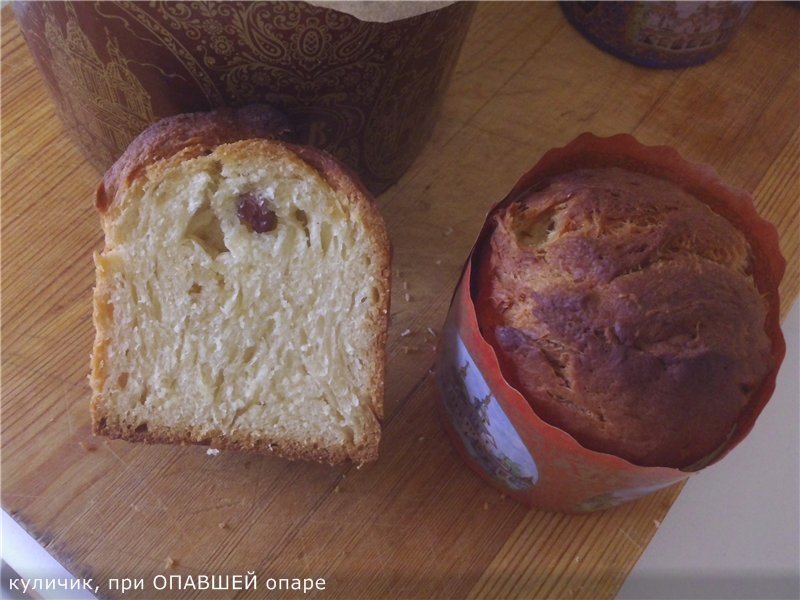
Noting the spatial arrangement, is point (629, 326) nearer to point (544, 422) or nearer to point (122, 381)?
point (544, 422)

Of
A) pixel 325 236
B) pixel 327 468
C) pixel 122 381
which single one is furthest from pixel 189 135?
pixel 327 468

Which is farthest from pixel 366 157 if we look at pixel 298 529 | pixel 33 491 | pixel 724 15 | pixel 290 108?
pixel 724 15

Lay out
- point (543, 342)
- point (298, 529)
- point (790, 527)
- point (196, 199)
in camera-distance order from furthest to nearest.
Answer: point (790, 527) → point (298, 529) → point (196, 199) → point (543, 342)

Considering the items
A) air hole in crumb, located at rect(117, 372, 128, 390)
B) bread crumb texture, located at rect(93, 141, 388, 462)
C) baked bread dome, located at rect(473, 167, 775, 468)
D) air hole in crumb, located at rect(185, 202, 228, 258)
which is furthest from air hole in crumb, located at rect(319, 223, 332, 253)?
air hole in crumb, located at rect(117, 372, 128, 390)

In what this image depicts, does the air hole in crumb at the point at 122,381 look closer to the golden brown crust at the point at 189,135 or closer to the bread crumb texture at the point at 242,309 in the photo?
the bread crumb texture at the point at 242,309

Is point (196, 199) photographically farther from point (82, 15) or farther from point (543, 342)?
point (543, 342)

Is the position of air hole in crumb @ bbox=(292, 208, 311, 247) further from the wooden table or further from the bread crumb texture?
the wooden table
